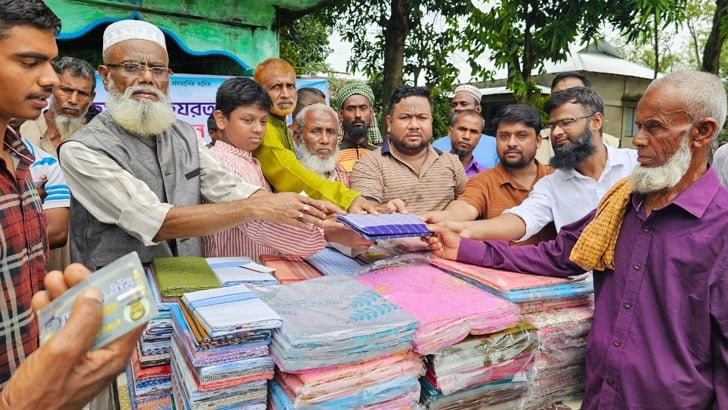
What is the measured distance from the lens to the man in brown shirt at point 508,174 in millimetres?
3064

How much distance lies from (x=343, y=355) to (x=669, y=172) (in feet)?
4.55

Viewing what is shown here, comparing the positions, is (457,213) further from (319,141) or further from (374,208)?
(319,141)

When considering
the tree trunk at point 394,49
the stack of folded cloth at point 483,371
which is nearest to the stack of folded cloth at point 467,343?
the stack of folded cloth at point 483,371

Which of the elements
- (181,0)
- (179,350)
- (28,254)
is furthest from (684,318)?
(181,0)

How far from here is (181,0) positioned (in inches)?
245

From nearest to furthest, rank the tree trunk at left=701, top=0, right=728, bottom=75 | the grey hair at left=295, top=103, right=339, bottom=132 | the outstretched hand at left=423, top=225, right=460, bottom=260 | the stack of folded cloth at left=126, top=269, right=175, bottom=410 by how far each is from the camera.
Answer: the stack of folded cloth at left=126, top=269, right=175, bottom=410 < the outstretched hand at left=423, top=225, right=460, bottom=260 < the grey hair at left=295, top=103, right=339, bottom=132 < the tree trunk at left=701, top=0, right=728, bottom=75

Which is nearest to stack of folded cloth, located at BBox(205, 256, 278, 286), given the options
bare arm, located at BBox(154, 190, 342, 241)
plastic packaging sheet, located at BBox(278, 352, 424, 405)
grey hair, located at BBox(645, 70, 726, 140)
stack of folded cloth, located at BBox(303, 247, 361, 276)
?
bare arm, located at BBox(154, 190, 342, 241)

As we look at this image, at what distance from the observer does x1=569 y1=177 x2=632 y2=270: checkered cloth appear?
192 cm

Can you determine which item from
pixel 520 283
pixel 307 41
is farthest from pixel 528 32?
pixel 307 41

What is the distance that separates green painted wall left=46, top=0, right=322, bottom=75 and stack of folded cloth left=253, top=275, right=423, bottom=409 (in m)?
5.76

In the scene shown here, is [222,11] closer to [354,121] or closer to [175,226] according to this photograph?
[354,121]

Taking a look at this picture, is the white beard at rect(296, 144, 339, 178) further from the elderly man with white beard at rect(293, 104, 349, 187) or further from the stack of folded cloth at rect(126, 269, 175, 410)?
the stack of folded cloth at rect(126, 269, 175, 410)

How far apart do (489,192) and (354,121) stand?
1781 mm

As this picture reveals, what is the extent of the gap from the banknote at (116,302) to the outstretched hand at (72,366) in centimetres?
3
